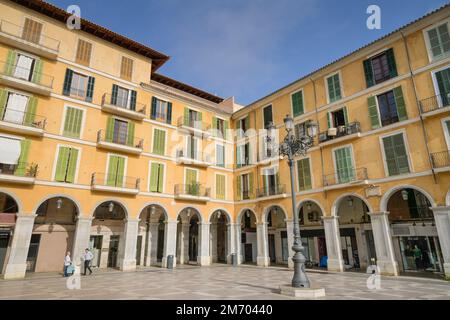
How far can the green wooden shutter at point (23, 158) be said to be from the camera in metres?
16.0

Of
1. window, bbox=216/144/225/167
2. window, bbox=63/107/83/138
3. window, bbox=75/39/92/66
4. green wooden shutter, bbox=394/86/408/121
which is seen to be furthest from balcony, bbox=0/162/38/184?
green wooden shutter, bbox=394/86/408/121

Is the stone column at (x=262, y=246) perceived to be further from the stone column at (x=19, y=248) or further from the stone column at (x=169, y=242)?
the stone column at (x=19, y=248)

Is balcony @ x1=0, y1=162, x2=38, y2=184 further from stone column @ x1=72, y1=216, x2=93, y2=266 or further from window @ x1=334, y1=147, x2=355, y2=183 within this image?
window @ x1=334, y1=147, x2=355, y2=183

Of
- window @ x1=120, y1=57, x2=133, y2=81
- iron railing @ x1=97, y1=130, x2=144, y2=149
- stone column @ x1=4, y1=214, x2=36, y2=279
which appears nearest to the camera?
stone column @ x1=4, y1=214, x2=36, y2=279

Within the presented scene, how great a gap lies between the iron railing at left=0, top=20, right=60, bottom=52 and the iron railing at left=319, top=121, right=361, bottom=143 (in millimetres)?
18973

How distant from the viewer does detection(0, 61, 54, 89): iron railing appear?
1690 cm

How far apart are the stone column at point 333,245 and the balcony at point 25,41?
21.2m

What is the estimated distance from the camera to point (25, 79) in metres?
17.3

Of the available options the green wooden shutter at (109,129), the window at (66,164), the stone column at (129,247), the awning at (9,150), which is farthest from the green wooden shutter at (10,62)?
the stone column at (129,247)

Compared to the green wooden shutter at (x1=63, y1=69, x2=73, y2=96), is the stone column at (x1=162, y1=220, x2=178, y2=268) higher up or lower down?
lower down

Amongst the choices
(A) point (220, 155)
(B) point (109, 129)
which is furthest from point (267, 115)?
(B) point (109, 129)

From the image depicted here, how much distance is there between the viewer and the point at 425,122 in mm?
15414
